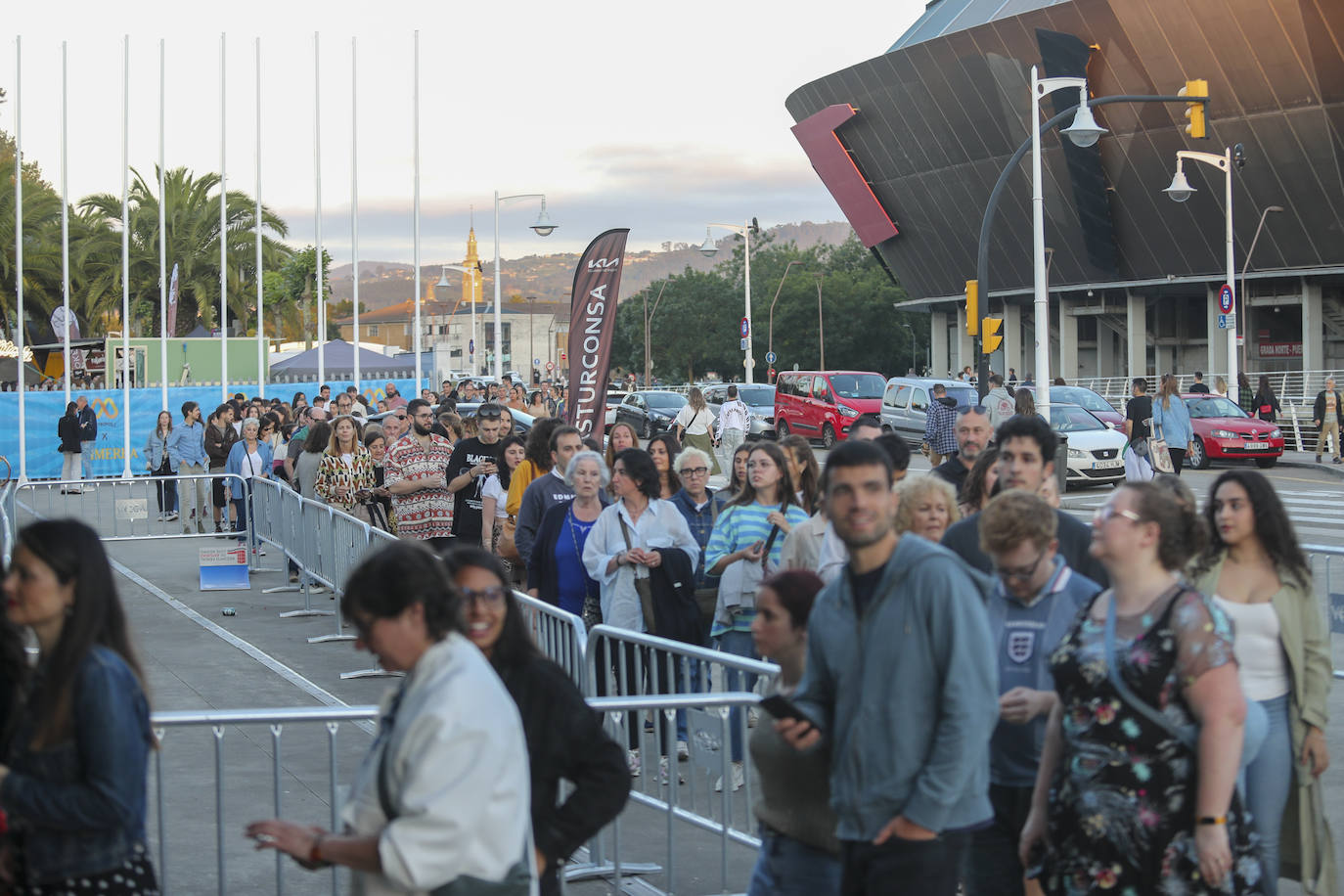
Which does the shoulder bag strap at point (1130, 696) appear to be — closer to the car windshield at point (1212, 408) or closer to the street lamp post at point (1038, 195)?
the street lamp post at point (1038, 195)

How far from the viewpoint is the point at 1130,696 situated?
382 centimetres

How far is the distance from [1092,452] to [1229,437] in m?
4.48

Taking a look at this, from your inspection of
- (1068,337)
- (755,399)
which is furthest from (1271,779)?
(1068,337)

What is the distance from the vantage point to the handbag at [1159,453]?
62.3 feet

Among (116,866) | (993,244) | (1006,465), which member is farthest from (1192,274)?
(116,866)

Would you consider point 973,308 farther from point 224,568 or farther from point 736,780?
point 736,780

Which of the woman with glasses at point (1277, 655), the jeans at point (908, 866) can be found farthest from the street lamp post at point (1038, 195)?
the jeans at point (908, 866)

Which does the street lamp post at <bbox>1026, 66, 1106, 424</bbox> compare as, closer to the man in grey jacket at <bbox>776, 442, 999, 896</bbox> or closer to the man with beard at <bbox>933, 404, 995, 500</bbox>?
the man with beard at <bbox>933, 404, 995, 500</bbox>

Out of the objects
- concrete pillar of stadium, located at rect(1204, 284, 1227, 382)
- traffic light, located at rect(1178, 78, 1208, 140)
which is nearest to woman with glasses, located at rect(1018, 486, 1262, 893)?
traffic light, located at rect(1178, 78, 1208, 140)

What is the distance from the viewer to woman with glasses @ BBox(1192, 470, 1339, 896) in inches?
186

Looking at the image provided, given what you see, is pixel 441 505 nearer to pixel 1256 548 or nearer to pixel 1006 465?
pixel 1006 465

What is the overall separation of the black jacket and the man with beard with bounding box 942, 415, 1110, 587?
1664mm

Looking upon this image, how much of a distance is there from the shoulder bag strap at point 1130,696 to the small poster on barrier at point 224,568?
13394 millimetres

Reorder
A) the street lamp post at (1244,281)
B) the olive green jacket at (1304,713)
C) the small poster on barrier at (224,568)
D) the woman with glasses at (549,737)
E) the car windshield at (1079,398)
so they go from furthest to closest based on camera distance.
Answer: the street lamp post at (1244,281) < the car windshield at (1079,398) < the small poster on barrier at (224,568) < the olive green jacket at (1304,713) < the woman with glasses at (549,737)
